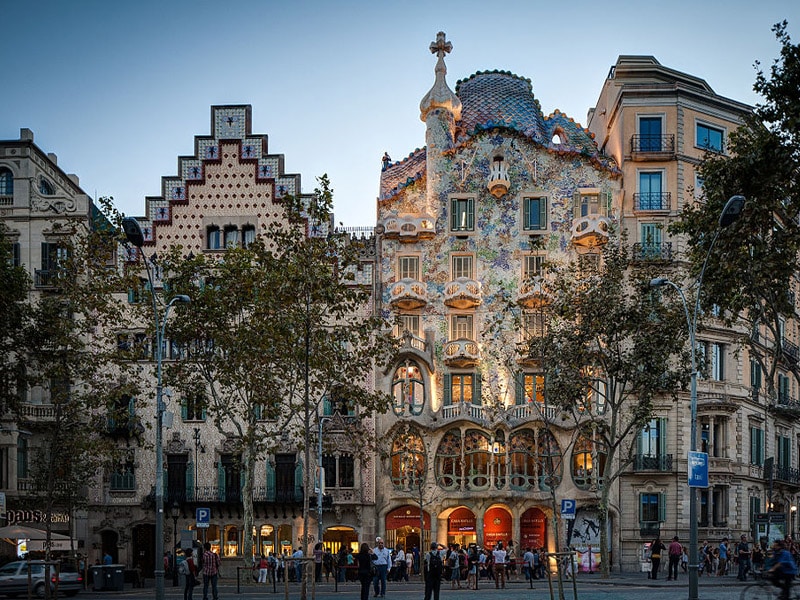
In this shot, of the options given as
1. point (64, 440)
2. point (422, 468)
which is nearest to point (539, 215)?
point (422, 468)

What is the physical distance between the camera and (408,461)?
183ft

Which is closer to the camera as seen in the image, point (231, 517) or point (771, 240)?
point (771, 240)

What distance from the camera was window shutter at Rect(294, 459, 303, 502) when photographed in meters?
55.5

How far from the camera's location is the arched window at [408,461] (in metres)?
55.3

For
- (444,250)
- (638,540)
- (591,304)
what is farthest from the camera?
(444,250)

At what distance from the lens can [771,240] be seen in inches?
1321

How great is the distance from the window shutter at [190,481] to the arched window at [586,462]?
1959 cm

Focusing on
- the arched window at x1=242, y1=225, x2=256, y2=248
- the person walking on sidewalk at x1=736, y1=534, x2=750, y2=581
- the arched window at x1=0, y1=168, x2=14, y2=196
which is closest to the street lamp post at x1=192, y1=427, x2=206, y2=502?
the arched window at x1=242, y1=225, x2=256, y2=248

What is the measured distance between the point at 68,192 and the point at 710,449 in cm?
3712

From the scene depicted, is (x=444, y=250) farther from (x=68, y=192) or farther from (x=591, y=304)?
(x=68, y=192)

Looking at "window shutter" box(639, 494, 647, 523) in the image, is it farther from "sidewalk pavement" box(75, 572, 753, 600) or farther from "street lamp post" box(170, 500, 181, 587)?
"street lamp post" box(170, 500, 181, 587)

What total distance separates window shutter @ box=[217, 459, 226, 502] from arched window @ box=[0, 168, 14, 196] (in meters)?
18.1

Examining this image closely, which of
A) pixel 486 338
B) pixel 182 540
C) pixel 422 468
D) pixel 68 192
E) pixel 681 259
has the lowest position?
pixel 182 540

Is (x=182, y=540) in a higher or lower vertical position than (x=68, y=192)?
lower
